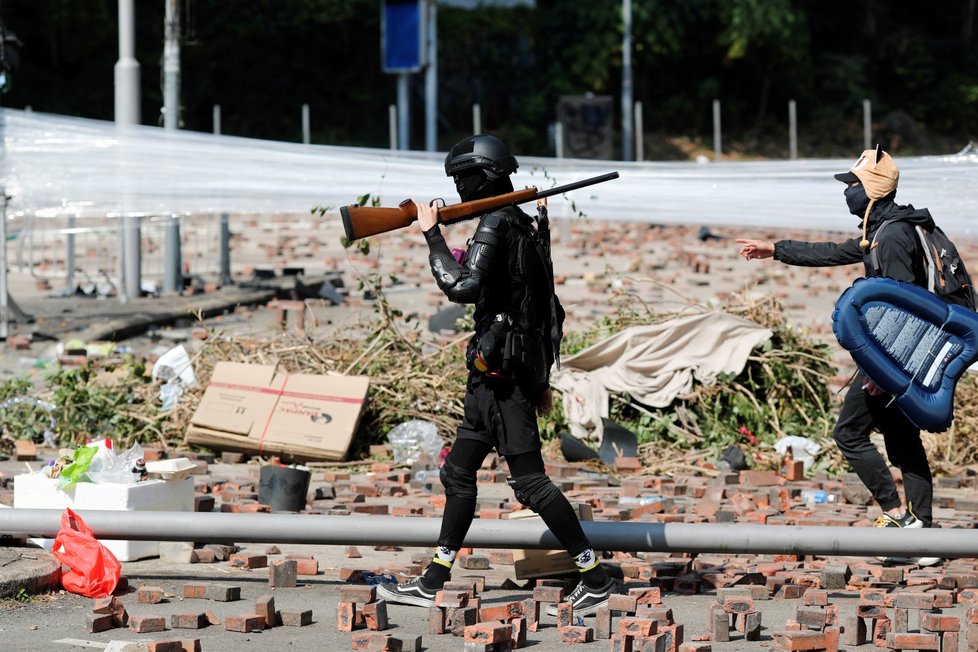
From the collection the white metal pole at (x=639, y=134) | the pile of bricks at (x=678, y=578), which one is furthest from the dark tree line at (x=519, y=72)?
the pile of bricks at (x=678, y=578)

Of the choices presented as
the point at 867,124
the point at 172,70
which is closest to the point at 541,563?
the point at 172,70

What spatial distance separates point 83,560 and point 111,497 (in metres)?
0.55

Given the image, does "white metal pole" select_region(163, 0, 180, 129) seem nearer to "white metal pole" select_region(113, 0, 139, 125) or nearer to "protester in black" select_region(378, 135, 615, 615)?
"white metal pole" select_region(113, 0, 139, 125)

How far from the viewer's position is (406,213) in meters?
5.46

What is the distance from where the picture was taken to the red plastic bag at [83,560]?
5605 mm

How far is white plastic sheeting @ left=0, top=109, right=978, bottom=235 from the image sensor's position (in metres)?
9.12

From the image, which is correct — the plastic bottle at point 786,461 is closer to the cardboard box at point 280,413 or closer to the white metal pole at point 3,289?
the cardboard box at point 280,413

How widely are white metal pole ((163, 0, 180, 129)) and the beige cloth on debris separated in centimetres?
731

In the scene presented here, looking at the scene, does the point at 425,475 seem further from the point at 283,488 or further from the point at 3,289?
the point at 3,289

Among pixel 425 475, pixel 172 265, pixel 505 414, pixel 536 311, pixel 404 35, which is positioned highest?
pixel 404 35

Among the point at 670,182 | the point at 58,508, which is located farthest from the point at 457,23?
the point at 58,508

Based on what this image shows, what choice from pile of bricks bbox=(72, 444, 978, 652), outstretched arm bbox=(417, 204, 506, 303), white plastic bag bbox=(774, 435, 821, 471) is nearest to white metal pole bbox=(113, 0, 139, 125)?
pile of bricks bbox=(72, 444, 978, 652)

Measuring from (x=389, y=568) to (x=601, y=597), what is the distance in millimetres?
1013

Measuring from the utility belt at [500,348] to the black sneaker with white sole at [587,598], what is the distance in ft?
2.78
